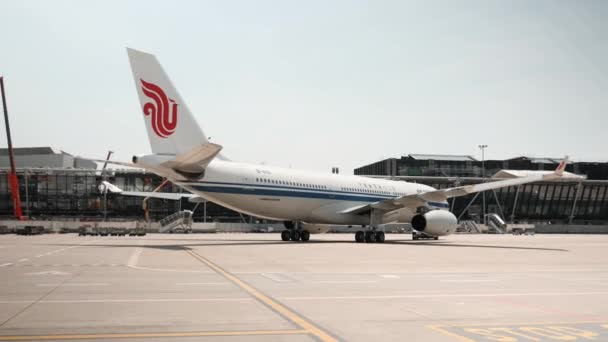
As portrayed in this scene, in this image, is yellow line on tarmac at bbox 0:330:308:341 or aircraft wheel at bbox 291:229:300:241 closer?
yellow line on tarmac at bbox 0:330:308:341

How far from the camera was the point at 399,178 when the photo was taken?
95750 mm

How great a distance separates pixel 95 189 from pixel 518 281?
98.0 m

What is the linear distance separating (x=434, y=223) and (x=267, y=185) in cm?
1171

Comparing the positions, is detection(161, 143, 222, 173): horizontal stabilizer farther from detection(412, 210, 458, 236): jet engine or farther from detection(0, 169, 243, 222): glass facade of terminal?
detection(0, 169, 243, 222): glass facade of terminal

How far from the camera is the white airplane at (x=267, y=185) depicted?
28859 millimetres

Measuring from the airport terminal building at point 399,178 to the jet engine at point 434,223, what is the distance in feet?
193

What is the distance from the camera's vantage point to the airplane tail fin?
28.3 meters

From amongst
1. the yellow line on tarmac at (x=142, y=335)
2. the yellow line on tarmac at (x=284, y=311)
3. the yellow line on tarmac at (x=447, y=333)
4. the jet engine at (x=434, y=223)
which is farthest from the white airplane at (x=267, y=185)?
the yellow line on tarmac at (x=447, y=333)

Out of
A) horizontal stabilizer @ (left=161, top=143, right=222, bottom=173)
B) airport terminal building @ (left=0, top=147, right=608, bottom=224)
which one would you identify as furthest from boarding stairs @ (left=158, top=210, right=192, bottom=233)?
horizontal stabilizer @ (left=161, top=143, right=222, bottom=173)

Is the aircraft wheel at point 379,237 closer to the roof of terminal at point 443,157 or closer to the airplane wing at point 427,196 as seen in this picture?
the airplane wing at point 427,196

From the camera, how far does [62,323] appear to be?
8211 millimetres

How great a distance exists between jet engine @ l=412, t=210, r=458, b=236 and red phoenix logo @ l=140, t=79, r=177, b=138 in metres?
17.7

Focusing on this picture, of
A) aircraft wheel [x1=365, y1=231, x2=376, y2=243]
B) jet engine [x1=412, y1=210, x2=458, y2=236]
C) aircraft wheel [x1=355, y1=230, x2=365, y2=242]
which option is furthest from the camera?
aircraft wheel [x1=355, y1=230, x2=365, y2=242]

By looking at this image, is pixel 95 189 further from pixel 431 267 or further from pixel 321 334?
pixel 321 334
